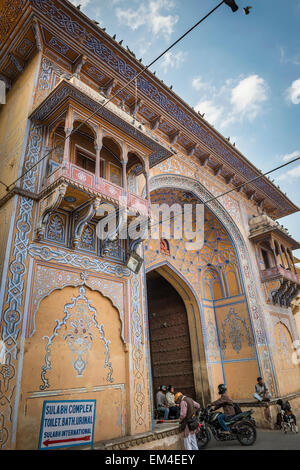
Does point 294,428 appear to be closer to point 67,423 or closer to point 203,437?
point 203,437

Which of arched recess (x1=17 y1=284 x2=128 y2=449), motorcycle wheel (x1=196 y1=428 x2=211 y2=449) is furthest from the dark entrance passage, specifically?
arched recess (x1=17 y1=284 x2=128 y2=449)

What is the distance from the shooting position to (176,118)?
9.21m

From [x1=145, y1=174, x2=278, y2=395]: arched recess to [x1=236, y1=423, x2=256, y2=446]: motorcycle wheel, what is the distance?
3.32 m

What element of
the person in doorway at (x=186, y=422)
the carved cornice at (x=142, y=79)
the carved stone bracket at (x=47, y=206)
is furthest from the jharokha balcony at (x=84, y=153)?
the person in doorway at (x=186, y=422)

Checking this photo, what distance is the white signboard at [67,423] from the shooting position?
4297 mm

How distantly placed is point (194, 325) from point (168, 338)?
1.19 metres

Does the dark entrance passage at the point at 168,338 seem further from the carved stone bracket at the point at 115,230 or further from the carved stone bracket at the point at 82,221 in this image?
the carved stone bracket at the point at 82,221

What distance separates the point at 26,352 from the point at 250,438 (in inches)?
194

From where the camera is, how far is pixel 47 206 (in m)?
5.01

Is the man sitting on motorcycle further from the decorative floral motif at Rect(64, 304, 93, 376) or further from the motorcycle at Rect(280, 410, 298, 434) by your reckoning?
the decorative floral motif at Rect(64, 304, 93, 376)
